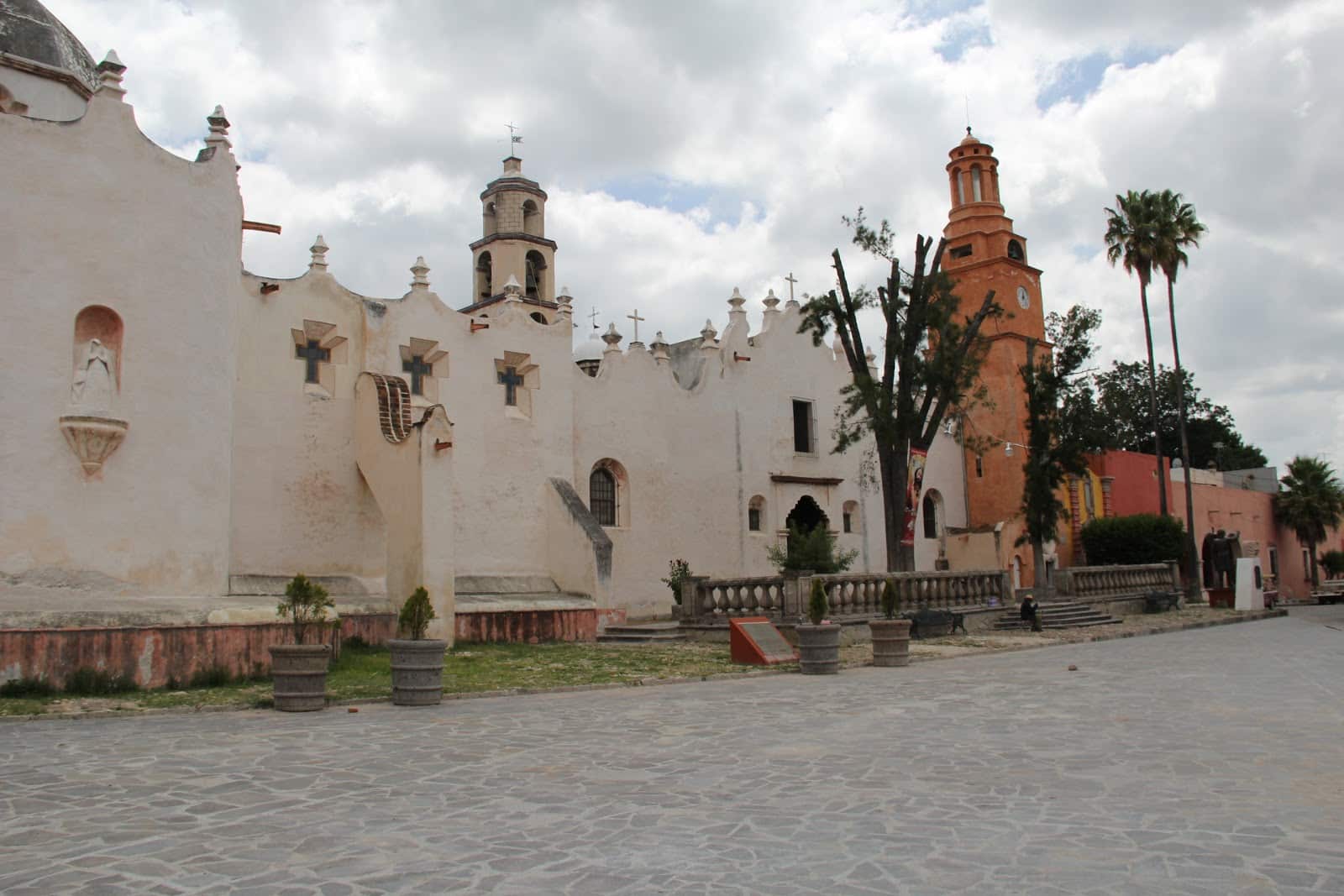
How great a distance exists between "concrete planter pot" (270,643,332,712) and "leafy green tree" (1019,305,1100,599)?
2260 cm

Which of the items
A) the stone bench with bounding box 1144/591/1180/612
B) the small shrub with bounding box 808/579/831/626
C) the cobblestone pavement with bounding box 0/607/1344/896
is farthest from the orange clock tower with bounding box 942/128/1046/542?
the cobblestone pavement with bounding box 0/607/1344/896

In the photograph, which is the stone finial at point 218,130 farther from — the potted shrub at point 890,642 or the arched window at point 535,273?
the arched window at point 535,273

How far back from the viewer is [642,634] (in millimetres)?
21109

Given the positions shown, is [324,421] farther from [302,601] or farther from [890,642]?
[890,642]

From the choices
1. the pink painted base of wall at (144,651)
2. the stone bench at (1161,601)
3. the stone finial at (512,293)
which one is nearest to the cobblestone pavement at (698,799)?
the pink painted base of wall at (144,651)

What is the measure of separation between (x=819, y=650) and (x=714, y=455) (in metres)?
13.7

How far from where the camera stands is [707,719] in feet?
30.8

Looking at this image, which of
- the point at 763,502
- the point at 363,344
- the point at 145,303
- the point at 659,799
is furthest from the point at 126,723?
the point at 763,502

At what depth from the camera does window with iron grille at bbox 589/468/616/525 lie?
987 inches

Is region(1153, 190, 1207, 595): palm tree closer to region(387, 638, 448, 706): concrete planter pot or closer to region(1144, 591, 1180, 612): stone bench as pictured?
region(1144, 591, 1180, 612): stone bench

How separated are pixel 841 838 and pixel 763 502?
23.5 m

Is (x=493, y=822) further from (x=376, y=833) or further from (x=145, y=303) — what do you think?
(x=145, y=303)

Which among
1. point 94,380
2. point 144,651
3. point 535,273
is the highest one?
point 535,273

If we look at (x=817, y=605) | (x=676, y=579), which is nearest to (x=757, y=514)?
(x=676, y=579)
